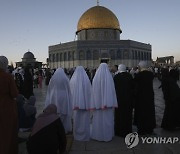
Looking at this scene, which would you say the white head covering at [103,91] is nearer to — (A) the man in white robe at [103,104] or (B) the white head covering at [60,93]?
(A) the man in white robe at [103,104]

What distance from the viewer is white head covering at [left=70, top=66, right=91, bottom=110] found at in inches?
228

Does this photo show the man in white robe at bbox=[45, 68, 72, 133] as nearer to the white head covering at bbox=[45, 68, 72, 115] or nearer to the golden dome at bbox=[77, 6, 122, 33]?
the white head covering at bbox=[45, 68, 72, 115]

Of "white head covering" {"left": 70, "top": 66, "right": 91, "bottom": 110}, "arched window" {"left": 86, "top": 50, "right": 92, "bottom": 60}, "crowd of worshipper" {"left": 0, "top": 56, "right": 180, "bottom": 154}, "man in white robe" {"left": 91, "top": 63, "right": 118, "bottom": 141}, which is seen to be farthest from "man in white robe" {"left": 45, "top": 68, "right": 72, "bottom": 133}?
"arched window" {"left": 86, "top": 50, "right": 92, "bottom": 60}

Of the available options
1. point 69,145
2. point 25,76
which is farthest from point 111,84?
point 25,76

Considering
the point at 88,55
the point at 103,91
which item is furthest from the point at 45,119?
the point at 88,55

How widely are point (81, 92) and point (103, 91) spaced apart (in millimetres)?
414

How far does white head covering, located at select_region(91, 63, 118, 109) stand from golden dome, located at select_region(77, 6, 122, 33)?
3781 cm

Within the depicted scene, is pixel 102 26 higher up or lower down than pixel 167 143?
higher up

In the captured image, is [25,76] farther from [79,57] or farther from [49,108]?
[79,57]

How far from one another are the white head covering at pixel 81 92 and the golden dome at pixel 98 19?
3770 cm

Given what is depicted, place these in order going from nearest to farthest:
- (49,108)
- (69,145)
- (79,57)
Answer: (49,108), (69,145), (79,57)

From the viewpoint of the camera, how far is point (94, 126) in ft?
19.2

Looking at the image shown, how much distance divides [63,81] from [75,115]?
2.26ft

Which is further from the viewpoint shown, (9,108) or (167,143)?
(167,143)
